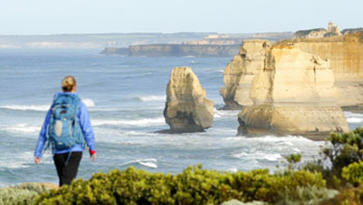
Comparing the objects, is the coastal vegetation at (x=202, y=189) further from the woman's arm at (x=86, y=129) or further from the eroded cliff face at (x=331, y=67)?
the eroded cliff face at (x=331, y=67)

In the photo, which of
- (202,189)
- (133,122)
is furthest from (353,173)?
(133,122)

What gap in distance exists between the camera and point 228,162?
138ft

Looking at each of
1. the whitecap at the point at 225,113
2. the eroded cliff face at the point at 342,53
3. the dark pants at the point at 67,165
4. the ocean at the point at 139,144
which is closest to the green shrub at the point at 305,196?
the dark pants at the point at 67,165

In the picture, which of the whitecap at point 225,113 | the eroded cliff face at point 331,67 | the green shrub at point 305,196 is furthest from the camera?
the eroded cliff face at point 331,67

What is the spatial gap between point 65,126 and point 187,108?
153 feet

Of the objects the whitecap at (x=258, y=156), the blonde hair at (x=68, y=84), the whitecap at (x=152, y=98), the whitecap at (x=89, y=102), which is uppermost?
the blonde hair at (x=68, y=84)

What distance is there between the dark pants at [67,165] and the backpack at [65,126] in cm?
13

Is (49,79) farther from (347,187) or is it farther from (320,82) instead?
(347,187)

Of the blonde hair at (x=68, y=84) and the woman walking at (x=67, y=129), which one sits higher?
the blonde hair at (x=68, y=84)

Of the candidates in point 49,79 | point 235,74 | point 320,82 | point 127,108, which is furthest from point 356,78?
point 49,79

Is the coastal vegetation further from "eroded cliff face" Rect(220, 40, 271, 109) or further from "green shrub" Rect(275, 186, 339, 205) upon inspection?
"eroded cliff face" Rect(220, 40, 271, 109)

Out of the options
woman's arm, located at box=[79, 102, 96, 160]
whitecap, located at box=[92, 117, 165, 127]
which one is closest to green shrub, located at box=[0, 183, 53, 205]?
woman's arm, located at box=[79, 102, 96, 160]

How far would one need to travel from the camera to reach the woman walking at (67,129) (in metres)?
10.8

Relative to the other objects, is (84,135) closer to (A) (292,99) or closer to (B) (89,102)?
(A) (292,99)
